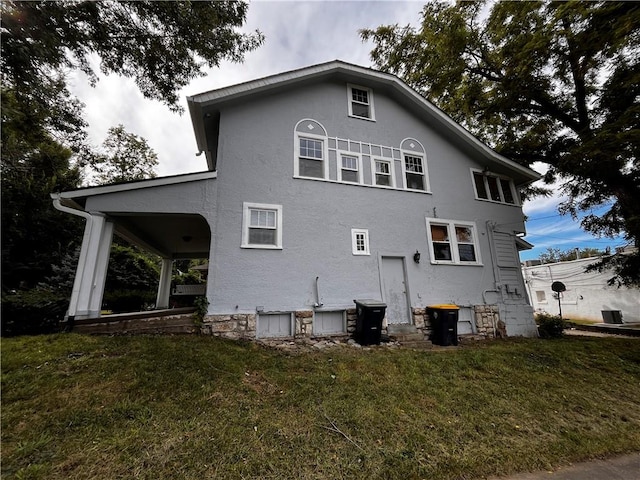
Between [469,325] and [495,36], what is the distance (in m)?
9.89

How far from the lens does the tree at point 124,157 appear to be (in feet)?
59.9

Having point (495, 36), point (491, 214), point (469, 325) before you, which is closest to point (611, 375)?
point (469, 325)

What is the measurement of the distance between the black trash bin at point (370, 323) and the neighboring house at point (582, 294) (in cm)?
1443

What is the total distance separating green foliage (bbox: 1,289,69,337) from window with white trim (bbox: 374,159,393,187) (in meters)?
8.77

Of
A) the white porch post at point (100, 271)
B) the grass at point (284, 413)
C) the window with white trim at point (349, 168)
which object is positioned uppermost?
the window with white trim at point (349, 168)

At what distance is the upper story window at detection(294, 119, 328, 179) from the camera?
7773 mm

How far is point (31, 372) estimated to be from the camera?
377 cm

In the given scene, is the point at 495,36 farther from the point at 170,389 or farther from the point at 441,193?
the point at 170,389

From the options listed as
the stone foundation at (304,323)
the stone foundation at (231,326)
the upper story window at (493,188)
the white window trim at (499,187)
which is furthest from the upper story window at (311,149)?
the upper story window at (493,188)

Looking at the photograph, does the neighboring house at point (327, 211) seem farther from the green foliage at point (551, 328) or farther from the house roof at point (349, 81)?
the green foliage at point (551, 328)

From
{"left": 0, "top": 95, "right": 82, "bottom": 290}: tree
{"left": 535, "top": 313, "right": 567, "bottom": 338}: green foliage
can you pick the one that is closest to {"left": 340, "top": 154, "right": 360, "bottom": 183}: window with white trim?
{"left": 535, "top": 313, "right": 567, "bottom": 338}: green foliage

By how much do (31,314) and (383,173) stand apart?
A: 31.1 ft

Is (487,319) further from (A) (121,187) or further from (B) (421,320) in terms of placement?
(A) (121,187)

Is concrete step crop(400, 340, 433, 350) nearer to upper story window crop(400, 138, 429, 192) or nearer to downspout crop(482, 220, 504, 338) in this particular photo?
downspout crop(482, 220, 504, 338)
